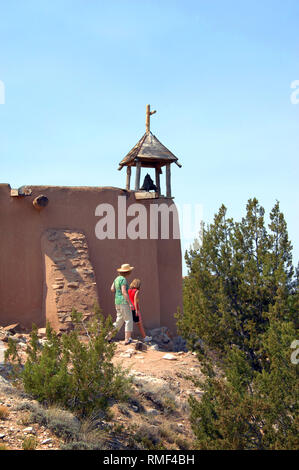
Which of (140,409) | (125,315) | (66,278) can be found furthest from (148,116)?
(140,409)

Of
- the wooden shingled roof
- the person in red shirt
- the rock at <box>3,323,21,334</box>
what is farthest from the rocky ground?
the wooden shingled roof

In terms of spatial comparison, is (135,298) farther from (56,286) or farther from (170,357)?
(56,286)

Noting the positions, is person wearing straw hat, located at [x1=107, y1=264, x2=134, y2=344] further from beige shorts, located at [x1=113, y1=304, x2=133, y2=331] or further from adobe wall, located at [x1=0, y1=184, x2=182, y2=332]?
adobe wall, located at [x1=0, y1=184, x2=182, y2=332]

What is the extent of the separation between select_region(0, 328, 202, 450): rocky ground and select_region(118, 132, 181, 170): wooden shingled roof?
4845mm

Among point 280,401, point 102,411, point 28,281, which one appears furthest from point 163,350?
point 280,401

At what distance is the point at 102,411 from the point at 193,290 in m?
3.20

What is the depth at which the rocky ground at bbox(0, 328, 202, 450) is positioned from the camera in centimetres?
641

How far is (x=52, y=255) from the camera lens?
1127cm

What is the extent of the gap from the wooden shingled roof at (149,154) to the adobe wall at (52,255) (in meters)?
1.67

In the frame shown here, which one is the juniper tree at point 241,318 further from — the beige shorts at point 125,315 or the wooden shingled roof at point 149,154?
the wooden shingled roof at point 149,154

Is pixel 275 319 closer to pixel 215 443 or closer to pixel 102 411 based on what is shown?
pixel 215 443

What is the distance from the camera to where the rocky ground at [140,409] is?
6414mm
